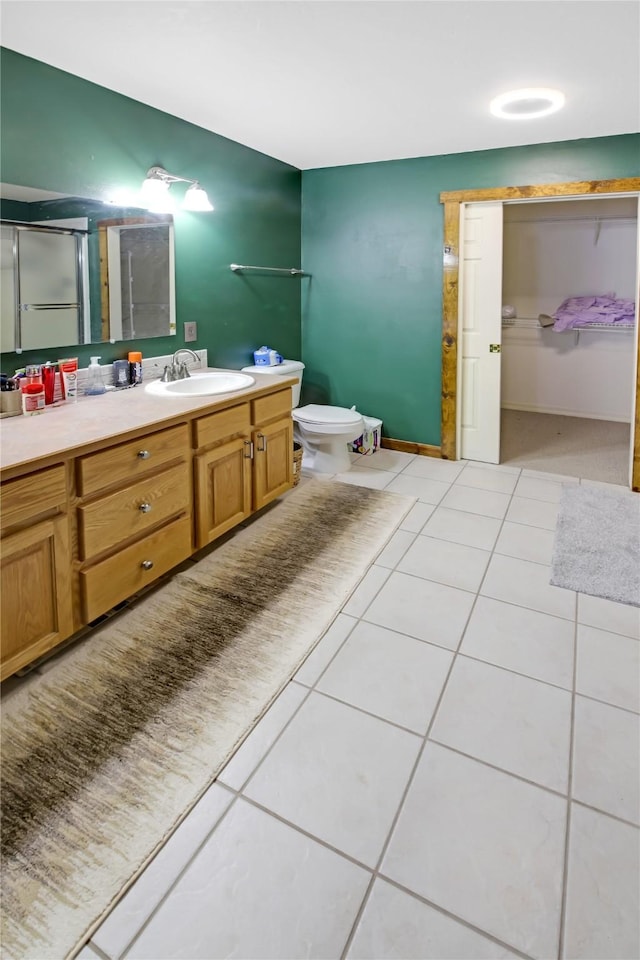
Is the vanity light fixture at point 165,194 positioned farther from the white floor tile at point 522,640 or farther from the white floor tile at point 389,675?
the white floor tile at point 522,640

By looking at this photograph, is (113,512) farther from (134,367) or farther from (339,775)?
(339,775)

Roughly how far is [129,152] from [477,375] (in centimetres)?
259

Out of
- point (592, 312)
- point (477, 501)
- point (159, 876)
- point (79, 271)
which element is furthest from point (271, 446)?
point (592, 312)

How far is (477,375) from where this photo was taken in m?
4.09

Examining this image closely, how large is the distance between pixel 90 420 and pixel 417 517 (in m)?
1.84

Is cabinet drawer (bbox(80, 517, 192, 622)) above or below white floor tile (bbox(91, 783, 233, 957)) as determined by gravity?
above

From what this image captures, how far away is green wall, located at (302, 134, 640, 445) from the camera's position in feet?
12.7

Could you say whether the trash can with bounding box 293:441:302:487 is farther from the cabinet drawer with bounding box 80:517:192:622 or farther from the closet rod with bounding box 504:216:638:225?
the closet rod with bounding box 504:216:638:225

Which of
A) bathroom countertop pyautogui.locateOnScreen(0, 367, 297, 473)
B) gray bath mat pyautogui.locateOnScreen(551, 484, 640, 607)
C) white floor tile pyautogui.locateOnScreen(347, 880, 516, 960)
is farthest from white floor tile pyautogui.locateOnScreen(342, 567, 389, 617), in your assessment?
white floor tile pyautogui.locateOnScreen(347, 880, 516, 960)

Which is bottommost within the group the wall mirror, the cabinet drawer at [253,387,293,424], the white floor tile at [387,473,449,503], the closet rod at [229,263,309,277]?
the white floor tile at [387,473,449,503]

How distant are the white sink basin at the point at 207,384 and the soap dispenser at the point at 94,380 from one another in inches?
8.2

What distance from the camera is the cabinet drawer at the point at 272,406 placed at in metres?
2.86

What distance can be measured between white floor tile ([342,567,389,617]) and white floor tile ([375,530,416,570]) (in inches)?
2.8

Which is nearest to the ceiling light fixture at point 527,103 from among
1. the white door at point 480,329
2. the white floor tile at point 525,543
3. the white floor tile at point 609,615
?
the white door at point 480,329
